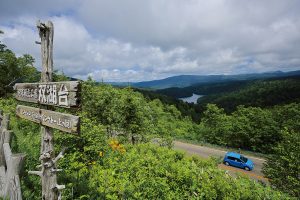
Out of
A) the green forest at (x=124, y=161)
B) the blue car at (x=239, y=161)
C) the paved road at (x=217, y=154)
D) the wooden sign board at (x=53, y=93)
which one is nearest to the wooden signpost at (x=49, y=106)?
the wooden sign board at (x=53, y=93)

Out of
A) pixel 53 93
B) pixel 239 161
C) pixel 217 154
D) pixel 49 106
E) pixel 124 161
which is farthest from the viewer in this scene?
pixel 217 154

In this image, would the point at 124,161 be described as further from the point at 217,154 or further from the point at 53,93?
the point at 217,154

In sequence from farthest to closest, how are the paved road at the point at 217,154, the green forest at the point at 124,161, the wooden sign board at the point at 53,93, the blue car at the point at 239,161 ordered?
the blue car at the point at 239,161 → the paved road at the point at 217,154 → the green forest at the point at 124,161 → the wooden sign board at the point at 53,93

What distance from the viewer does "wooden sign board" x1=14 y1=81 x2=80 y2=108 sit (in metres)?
3.14

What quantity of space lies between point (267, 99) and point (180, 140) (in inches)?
3255

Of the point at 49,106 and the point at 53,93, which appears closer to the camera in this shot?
the point at 53,93

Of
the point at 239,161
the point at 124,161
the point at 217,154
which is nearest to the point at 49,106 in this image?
the point at 124,161

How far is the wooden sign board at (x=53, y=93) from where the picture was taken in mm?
3140

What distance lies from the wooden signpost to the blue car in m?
25.9

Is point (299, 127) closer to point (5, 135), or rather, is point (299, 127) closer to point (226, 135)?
point (226, 135)

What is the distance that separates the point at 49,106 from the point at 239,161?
2623 cm

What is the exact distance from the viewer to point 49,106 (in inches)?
156

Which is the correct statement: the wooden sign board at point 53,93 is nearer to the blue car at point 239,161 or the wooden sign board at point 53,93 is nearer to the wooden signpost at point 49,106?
the wooden signpost at point 49,106

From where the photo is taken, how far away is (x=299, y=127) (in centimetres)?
3566
